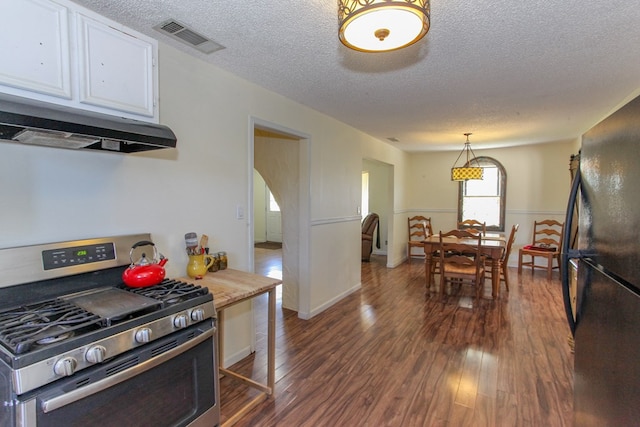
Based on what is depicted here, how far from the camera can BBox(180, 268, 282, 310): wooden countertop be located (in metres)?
1.77

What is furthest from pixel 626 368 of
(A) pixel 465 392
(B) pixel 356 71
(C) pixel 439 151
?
(C) pixel 439 151

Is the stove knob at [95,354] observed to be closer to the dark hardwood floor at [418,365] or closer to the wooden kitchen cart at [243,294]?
the wooden kitchen cart at [243,294]

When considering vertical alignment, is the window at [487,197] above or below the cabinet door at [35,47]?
below

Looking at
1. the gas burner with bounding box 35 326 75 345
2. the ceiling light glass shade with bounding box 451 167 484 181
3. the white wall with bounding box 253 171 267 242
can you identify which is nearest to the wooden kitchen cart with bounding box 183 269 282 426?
the gas burner with bounding box 35 326 75 345

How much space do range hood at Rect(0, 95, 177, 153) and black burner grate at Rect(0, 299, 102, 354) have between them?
72 cm

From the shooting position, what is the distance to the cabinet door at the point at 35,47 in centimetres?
120

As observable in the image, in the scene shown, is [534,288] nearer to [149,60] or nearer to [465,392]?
[465,392]

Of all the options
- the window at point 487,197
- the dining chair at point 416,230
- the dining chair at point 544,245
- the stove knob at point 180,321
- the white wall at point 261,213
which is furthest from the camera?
the white wall at point 261,213

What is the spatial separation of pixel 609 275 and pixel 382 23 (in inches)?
45.1

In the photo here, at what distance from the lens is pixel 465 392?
2.24 meters

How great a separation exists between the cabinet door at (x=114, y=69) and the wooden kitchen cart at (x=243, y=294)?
40.9 inches

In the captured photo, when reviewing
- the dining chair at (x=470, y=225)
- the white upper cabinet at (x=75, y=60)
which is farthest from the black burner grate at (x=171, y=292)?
the dining chair at (x=470, y=225)

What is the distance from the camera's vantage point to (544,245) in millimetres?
5633

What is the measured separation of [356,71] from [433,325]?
8.55 ft
